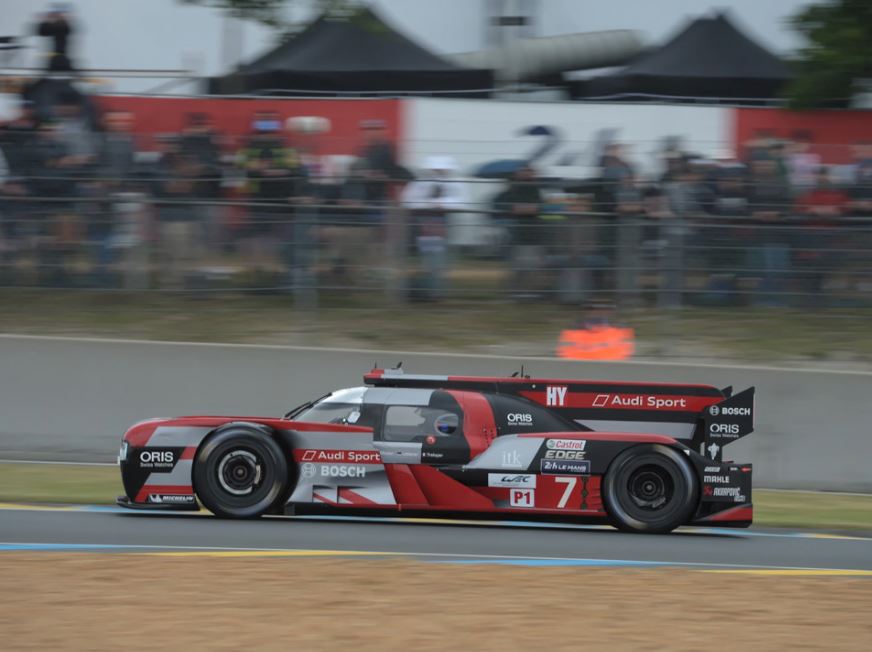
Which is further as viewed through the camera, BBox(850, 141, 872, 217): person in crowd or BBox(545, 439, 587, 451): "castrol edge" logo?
BBox(850, 141, 872, 217): person in crowd

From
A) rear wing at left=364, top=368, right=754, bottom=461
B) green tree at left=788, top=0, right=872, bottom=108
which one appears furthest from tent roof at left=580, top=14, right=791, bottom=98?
rear wing at left=364, top=368, right=754, bottom=461

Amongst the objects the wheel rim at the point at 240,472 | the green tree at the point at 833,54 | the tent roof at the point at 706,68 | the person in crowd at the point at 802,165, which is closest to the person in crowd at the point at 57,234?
the wheel rim at the point at 240,472

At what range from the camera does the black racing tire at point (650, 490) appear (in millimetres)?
9000

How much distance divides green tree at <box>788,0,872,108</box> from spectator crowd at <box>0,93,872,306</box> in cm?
523

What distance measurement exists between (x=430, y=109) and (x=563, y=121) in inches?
74.2

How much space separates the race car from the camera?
29.2 ft

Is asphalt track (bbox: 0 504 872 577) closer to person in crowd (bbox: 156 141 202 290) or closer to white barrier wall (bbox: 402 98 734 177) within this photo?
person in crowd (bbox: 156 141 202 290)

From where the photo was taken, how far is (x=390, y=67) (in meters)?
20.0

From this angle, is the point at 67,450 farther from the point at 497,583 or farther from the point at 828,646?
the point at 828,646

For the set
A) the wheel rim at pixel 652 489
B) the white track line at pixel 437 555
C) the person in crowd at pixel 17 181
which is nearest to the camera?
the white track line at pixel 437 555

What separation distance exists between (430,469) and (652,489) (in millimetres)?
1547

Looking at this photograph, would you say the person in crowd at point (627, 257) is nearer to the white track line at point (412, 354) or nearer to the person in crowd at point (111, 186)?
the white track line at point (412, 354)

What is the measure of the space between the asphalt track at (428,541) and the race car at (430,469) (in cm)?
17

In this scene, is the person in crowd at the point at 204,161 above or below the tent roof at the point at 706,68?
below
